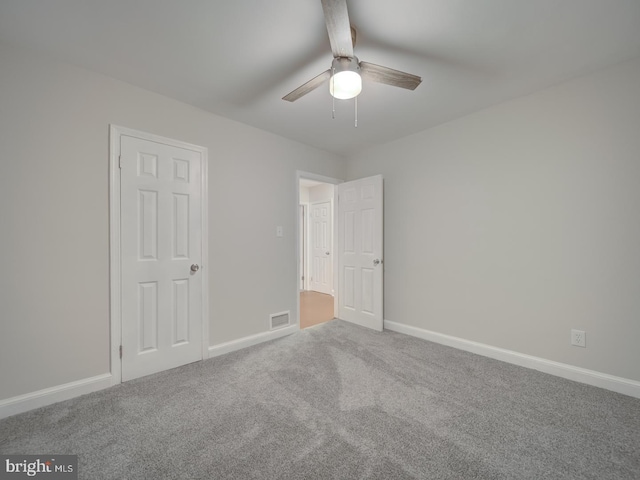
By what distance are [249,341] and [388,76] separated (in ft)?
9.12

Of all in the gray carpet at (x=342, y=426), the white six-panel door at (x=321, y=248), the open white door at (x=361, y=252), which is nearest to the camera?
the gray carpet at (x=342, y=426)

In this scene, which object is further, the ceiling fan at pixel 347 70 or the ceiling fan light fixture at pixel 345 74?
the ceiling fan light fixture at pixel 345 74

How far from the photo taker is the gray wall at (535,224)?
6.72 ft

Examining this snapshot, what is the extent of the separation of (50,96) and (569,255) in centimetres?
414

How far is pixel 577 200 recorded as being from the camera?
7.28ft

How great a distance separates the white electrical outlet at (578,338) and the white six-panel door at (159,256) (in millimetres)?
3272

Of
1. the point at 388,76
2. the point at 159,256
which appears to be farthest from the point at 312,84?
the point at 159,256

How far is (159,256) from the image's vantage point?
242 centimetres

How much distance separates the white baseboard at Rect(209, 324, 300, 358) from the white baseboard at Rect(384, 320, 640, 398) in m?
1.50

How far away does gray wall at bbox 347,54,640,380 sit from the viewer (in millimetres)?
2047

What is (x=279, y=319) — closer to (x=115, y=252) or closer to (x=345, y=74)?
(x=115, y=252)

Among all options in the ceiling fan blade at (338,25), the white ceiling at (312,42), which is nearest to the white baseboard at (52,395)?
the white ceiling at (312,42)

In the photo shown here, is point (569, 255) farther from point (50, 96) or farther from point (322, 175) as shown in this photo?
point (50, 96)

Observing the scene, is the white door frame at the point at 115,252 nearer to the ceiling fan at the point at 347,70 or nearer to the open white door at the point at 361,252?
the ceiling fan at the point at 347,70
